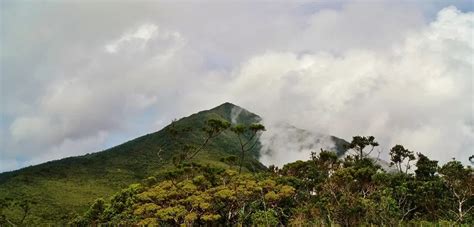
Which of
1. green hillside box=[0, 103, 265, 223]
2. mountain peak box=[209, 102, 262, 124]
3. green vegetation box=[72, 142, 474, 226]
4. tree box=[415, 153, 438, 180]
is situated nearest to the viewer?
green vegetation box=[72, 142, 474, 226]

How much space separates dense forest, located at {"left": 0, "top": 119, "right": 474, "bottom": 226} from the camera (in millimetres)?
38781

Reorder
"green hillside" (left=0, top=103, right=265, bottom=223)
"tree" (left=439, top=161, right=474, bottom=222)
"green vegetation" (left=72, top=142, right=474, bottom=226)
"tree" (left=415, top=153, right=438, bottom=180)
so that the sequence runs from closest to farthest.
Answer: "green vegetation" (left=72, top=142, right=474, bottom=226) → "tree" (left=439, top=161, right=474, bottom=222) → "tree" (left=415, top=153, right=438, bottom=180) → "green hillside" (left=0, top=103, right=265, bottom=223)

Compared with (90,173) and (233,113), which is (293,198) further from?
(233,113)

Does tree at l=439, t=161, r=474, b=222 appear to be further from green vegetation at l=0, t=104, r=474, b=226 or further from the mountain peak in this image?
the mountain peak

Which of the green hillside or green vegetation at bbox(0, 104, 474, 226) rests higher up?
the green hillside

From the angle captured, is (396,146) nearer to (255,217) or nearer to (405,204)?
(405,204)

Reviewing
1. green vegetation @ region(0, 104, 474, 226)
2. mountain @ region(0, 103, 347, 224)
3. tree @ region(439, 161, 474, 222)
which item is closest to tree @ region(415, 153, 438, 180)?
green vegetation @ region(0, 104, 474, 226)

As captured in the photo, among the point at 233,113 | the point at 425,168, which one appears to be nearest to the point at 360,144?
the point at 425,168

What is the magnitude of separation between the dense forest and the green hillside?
11.7 m

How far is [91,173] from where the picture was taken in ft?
303

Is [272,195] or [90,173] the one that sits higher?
[90,173]

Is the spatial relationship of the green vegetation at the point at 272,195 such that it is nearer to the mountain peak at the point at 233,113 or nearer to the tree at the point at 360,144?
the tree at the point at 360,144

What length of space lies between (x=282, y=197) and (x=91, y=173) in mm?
58516

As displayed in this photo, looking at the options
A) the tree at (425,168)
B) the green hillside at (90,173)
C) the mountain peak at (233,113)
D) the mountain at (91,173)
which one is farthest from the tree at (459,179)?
the mountain peak at (233,113)
